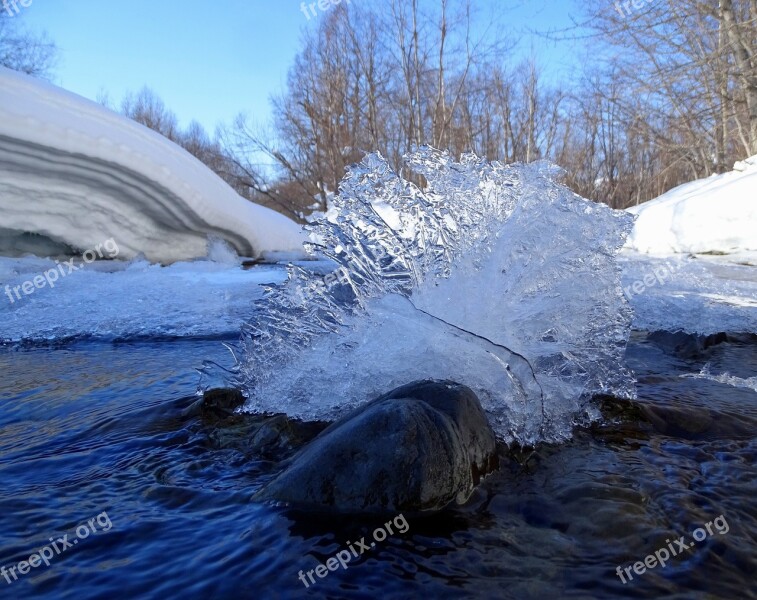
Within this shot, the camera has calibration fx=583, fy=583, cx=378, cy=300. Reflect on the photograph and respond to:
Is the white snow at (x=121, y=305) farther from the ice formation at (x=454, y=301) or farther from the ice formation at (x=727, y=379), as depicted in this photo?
the ice formation at (x=727, y=379)

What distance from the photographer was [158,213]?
714cm

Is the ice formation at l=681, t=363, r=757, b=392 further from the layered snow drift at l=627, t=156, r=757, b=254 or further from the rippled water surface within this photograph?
the layered snow drift at l=627, t=156, r=757, b=254

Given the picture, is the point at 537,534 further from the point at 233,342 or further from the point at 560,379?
the point at 233,342

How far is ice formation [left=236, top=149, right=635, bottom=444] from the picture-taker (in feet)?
7.48

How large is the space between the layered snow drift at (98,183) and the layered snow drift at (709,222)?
18.8 ft

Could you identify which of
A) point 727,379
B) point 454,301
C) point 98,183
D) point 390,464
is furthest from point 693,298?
point 98,183

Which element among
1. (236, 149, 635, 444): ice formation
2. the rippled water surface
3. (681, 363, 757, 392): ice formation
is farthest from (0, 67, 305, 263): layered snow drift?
(681, 363, 757, 392): ice formation

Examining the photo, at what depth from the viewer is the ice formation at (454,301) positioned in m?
2.28

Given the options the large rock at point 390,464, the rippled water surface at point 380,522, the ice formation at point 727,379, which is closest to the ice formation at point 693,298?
the ice formation at point 727,379

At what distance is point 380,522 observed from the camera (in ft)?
5.12

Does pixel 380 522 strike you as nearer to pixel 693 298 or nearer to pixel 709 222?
pixel 693 298

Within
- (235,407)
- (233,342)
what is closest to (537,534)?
(235,407)

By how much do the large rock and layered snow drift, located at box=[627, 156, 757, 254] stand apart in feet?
22.7

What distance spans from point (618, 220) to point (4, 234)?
664 centimetres
